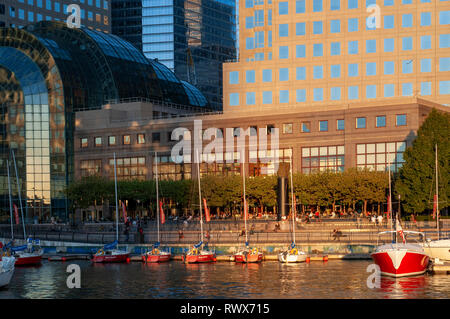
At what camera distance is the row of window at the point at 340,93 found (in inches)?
4909

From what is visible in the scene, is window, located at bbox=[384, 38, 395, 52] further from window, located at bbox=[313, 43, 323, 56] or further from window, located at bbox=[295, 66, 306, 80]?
window, located at bbox=[295, 66, 306, 80]

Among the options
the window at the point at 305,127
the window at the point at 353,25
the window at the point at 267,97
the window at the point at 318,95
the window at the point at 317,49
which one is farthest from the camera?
the window at the point at 267,97

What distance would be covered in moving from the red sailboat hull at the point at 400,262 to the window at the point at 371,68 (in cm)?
6690

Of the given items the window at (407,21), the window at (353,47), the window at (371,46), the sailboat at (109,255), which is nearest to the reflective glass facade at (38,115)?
the window at (353,47)

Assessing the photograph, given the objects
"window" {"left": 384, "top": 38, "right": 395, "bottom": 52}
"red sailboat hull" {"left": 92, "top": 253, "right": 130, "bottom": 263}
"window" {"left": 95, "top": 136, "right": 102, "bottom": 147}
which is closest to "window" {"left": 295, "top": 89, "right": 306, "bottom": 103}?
"window" {"left": 384, "top": 38, "right": 395, "bottom": 52}

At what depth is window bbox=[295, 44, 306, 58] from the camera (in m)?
132

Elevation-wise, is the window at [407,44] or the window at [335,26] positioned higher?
the window at [335,26]

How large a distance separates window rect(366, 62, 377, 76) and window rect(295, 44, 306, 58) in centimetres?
1098

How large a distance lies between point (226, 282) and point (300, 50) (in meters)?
75.3

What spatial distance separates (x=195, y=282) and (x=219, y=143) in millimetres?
69906

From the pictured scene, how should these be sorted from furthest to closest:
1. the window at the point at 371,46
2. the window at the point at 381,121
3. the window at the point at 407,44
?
Answer: the window at the point at 371,46
the window at the point at 407,44
the window at the point at 381,121

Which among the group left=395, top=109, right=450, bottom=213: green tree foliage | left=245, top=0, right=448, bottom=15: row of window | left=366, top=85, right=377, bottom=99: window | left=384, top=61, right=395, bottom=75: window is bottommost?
left=395, top=109, right=450, bottom=213: green tree foliage

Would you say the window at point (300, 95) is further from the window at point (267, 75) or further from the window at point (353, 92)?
the window at point (353, 92)

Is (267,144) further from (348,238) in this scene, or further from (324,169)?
(348,238)
